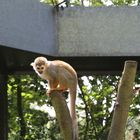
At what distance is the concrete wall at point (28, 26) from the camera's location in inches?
209

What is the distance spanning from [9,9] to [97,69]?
7.42ft

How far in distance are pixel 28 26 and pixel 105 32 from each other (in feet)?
3.36

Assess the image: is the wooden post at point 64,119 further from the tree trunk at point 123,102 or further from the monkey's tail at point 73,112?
the tree trunk at point 123,102

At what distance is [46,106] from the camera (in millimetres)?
10852

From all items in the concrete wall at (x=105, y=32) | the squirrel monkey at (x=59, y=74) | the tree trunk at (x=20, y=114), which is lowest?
the tree trunk at (x=20, y=114)

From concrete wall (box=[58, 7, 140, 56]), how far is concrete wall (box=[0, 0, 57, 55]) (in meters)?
0.25

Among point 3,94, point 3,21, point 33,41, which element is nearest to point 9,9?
point 3,21

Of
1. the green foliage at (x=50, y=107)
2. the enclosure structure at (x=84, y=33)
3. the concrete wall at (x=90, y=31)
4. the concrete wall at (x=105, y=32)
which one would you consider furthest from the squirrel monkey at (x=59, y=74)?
the green foliage at (x=50, y=107)

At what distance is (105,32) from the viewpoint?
242 inches

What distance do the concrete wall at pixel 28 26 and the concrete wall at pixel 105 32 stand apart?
0.81 ft

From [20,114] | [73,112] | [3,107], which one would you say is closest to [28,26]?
[3,107]

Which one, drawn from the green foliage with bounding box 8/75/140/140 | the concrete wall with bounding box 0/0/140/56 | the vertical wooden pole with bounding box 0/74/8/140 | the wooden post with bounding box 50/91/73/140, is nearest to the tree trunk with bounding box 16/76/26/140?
the green foliage with bounding box 8/75/140/140

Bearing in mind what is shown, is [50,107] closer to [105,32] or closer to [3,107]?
[3,107]

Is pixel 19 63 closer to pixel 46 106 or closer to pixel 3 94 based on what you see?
pixel 3 94
